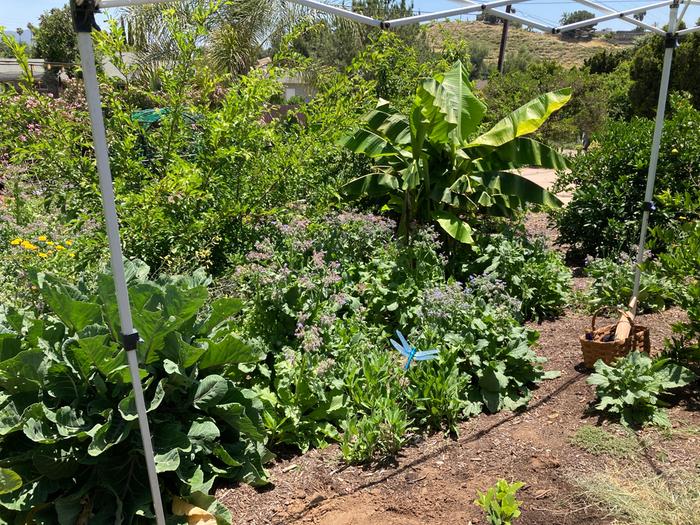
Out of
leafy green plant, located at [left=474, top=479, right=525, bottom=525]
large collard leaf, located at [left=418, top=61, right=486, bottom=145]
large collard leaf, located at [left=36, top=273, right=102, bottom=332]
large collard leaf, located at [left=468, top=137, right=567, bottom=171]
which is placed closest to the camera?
leafy green plant, located at [left=474, top=479, right=525, bottom=525]

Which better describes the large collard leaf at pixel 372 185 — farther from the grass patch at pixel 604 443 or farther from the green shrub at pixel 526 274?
the grass patch at pixel 604 443

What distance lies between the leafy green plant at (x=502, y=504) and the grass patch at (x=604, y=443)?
0.92 meters

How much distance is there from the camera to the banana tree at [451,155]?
6691 mm

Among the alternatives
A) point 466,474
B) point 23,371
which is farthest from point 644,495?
point 23,371

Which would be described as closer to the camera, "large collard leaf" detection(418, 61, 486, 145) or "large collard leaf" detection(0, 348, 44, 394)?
"large collard leaf" detection(0, 348, 44, 394)

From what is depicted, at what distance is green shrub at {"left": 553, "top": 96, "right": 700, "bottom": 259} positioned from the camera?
751cm

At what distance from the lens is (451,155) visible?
7.10 metres

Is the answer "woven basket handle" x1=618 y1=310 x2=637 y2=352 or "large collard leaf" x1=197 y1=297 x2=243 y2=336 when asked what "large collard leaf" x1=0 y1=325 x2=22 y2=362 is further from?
"woven basket handle" x1=618 y1=310 x2=637 y2=352

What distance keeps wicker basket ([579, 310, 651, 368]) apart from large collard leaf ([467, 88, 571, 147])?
2677 mm

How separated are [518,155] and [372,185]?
1.76 metres

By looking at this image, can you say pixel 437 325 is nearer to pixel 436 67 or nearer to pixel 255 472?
pixel 255 472

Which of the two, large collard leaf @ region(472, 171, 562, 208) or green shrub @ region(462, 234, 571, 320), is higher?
large collard leaf @ region(472, 171, 562, 208)

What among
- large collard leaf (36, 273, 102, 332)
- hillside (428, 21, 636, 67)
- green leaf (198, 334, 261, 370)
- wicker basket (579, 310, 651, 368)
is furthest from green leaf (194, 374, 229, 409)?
hillside (428, 21, 636, 67)

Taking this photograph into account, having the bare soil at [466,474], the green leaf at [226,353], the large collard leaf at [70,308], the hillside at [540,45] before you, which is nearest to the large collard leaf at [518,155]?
the bare soil at [466,474]
